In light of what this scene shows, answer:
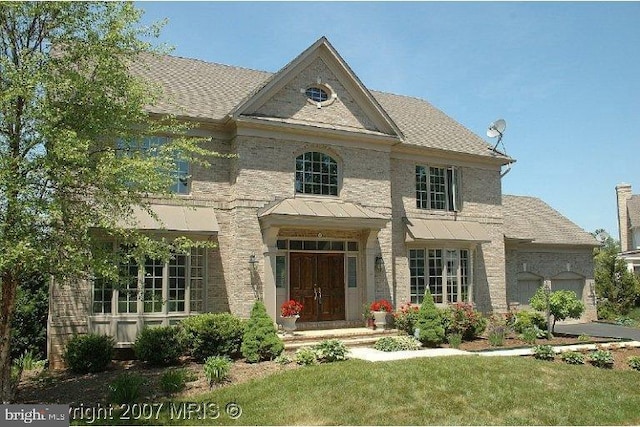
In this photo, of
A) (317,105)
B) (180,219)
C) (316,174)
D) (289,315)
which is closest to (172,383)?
(289,315)

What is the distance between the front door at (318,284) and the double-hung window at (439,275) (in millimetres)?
3065

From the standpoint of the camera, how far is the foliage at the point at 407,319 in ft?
56.1

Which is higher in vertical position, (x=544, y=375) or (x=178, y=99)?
(x=178, y=99)

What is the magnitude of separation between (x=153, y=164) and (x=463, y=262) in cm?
1372

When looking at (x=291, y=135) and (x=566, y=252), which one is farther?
(x=566, y=252)

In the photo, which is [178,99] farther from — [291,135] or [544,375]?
[544,375]

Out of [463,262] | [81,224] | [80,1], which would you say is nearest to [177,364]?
[81,224]

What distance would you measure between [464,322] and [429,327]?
193cm

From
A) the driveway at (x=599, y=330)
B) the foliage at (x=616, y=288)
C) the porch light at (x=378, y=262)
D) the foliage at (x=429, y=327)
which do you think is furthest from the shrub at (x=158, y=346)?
the foliage at (x=616, y=288)

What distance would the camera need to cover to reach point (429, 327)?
15977 millimetres

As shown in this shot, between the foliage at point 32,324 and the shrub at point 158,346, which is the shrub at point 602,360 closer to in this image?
the shrub at point 158,346

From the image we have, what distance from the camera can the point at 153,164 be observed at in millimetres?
9945

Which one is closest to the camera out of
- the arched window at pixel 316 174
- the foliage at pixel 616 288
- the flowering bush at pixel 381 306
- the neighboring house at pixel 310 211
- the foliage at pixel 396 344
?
the foliage at pixel 396 344

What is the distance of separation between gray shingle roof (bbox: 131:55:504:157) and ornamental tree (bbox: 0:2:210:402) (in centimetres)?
502
